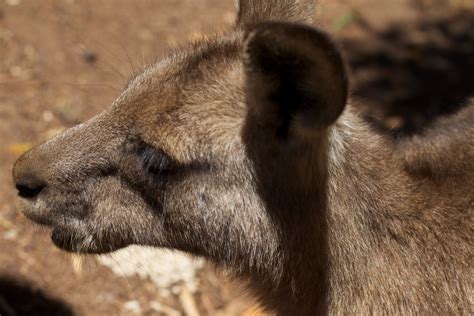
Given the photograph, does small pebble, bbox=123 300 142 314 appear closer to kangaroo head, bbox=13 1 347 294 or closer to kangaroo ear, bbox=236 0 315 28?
kangaroo head, bbox=13 1 347 294

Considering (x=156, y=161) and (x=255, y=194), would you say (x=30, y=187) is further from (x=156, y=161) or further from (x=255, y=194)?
(x=255, y=194)

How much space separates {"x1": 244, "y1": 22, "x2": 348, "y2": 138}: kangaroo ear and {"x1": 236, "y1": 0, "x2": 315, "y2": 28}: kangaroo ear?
633 millimetres

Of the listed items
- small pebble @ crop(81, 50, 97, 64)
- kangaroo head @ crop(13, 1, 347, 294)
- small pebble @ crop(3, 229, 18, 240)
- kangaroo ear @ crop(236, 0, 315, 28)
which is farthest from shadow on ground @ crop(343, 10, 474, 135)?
kangaroo head @ crop(13, 1, 347, 294)

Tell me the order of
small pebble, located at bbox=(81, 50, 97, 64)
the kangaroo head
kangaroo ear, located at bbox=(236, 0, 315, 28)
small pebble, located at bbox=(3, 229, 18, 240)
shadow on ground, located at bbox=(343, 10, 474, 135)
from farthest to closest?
shadow on ground, located at bbox=(343, 10, 474, 135) → small pebble, located at bbox=(81, 50, 97, 64) → small pebble, located at bbox=(3, 229, 18, 240) → kangaroo ear, located at bbox=(236, 0, 315, 28) → the kangaroo head

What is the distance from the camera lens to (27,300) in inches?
180

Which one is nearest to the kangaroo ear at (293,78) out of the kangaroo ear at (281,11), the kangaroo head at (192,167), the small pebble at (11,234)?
the kangaroo head at (192,167)

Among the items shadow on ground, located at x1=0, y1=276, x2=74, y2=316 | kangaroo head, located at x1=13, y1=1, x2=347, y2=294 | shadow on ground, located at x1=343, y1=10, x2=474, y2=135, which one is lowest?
shadow on ground, located at x1=343, y1=10, x2=474, y2=135

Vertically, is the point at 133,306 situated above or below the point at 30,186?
below

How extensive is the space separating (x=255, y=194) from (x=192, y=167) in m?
0.30

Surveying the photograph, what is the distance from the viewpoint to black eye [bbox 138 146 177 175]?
10.4ft

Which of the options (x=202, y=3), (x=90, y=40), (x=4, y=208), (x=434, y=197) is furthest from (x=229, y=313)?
(x=202, y=3)

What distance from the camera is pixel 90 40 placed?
6.52 metres

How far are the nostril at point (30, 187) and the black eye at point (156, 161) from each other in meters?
0.49

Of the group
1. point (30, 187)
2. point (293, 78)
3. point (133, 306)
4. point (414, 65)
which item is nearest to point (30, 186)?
point (30, 187)
